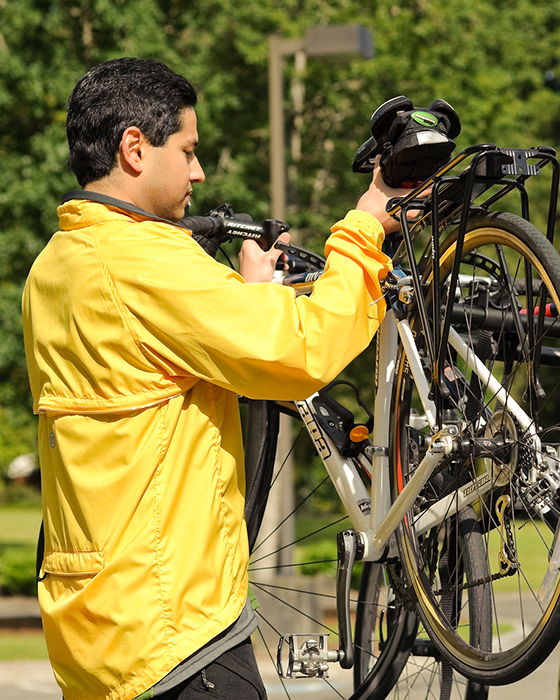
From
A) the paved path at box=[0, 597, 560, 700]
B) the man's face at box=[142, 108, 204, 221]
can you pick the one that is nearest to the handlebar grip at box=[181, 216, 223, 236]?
the man's face at box=[142, 108, 204, 221]

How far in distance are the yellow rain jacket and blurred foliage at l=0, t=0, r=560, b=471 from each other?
10510mm

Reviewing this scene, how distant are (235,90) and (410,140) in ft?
39.8

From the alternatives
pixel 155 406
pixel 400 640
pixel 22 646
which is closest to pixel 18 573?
pixel 22 646

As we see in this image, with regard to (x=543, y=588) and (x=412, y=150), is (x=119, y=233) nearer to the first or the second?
(x=412, y=150)

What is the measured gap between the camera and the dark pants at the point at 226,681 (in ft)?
7.52

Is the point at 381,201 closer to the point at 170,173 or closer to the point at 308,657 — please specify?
the point at 170,173

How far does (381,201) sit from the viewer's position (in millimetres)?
2520

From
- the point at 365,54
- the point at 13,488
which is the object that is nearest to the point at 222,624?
the point at 365,54

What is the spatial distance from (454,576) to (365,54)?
7467 mm

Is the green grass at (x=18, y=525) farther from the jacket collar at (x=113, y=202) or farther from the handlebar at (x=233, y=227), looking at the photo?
the jacket collar at (x=113, y=202)

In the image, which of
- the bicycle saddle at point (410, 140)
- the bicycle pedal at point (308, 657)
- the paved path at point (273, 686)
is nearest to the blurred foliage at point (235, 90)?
the paved path at point (273, 686)

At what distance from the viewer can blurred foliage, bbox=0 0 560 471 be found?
12.9m

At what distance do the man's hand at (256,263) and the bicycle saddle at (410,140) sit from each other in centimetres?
35

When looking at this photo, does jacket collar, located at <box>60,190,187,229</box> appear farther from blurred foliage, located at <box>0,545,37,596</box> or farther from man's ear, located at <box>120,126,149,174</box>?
blurred foliage, located at <box>0,545,37,596</box>
